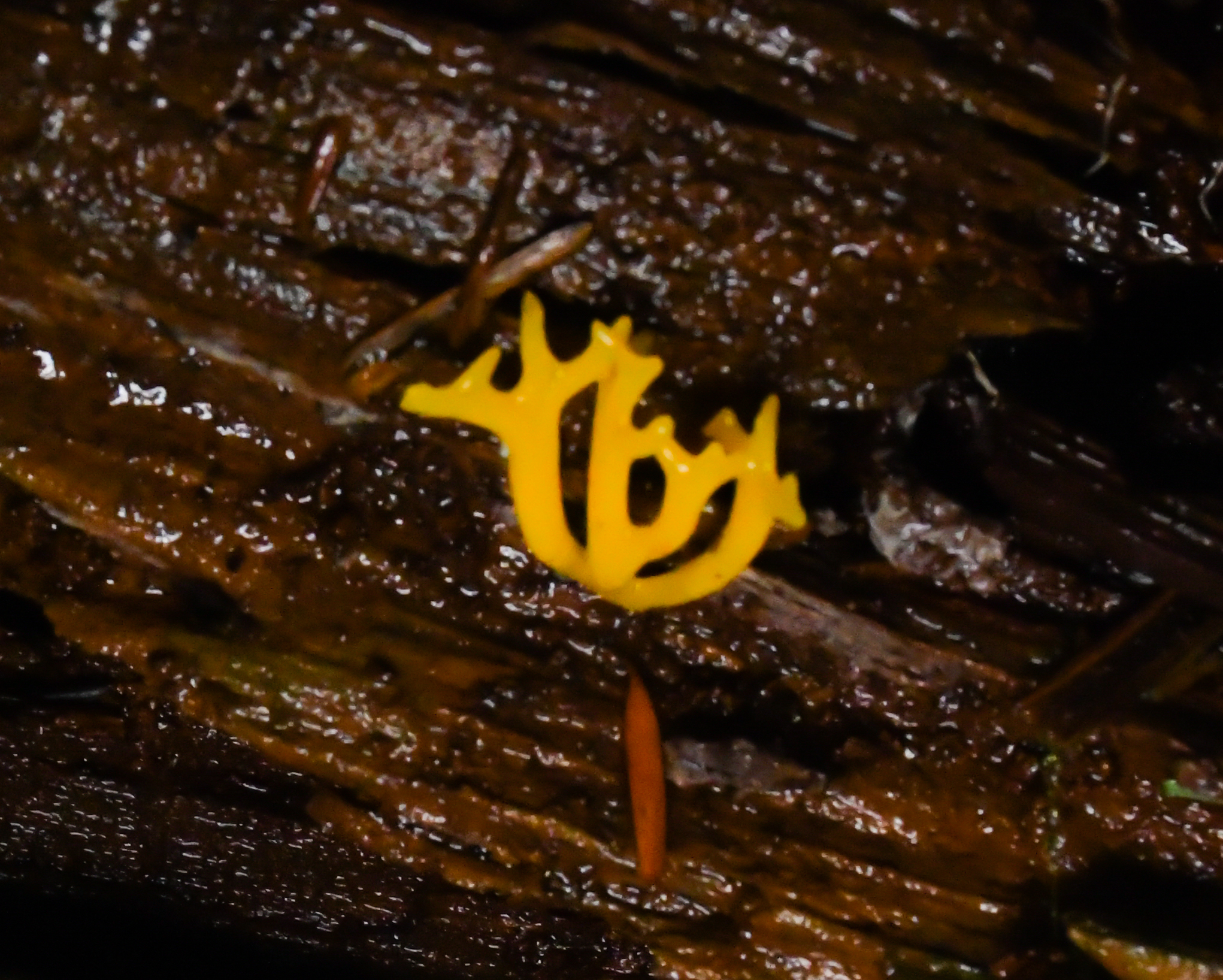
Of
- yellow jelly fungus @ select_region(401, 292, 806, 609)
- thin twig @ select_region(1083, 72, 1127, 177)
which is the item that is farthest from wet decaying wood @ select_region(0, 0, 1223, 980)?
yellow jelly fungus @ select_region(401, 292, 806, 609)

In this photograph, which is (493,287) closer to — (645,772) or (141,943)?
(645,772)

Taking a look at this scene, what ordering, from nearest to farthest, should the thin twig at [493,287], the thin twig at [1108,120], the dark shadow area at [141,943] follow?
the thin twig at [1108,120], the thin twig at [493,287], the dark shadow area at [141,943]

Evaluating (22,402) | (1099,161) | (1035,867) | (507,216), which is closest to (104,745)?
(22,402)

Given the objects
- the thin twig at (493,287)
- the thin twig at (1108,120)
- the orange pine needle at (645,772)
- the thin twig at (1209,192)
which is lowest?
the orange pine needle at (645,772)

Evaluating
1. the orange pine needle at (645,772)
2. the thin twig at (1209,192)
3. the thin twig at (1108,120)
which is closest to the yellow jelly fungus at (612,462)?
the orange pine needle at (645,772)

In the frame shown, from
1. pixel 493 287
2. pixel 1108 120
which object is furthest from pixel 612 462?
pixel 1108 120

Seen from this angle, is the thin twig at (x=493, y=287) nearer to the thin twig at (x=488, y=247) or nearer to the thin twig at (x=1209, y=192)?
the thin twig at (x=488, y=247)

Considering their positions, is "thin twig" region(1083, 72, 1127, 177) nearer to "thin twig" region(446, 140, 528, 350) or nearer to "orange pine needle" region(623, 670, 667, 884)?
"thin twig" region(446, 140, 528, 350)
